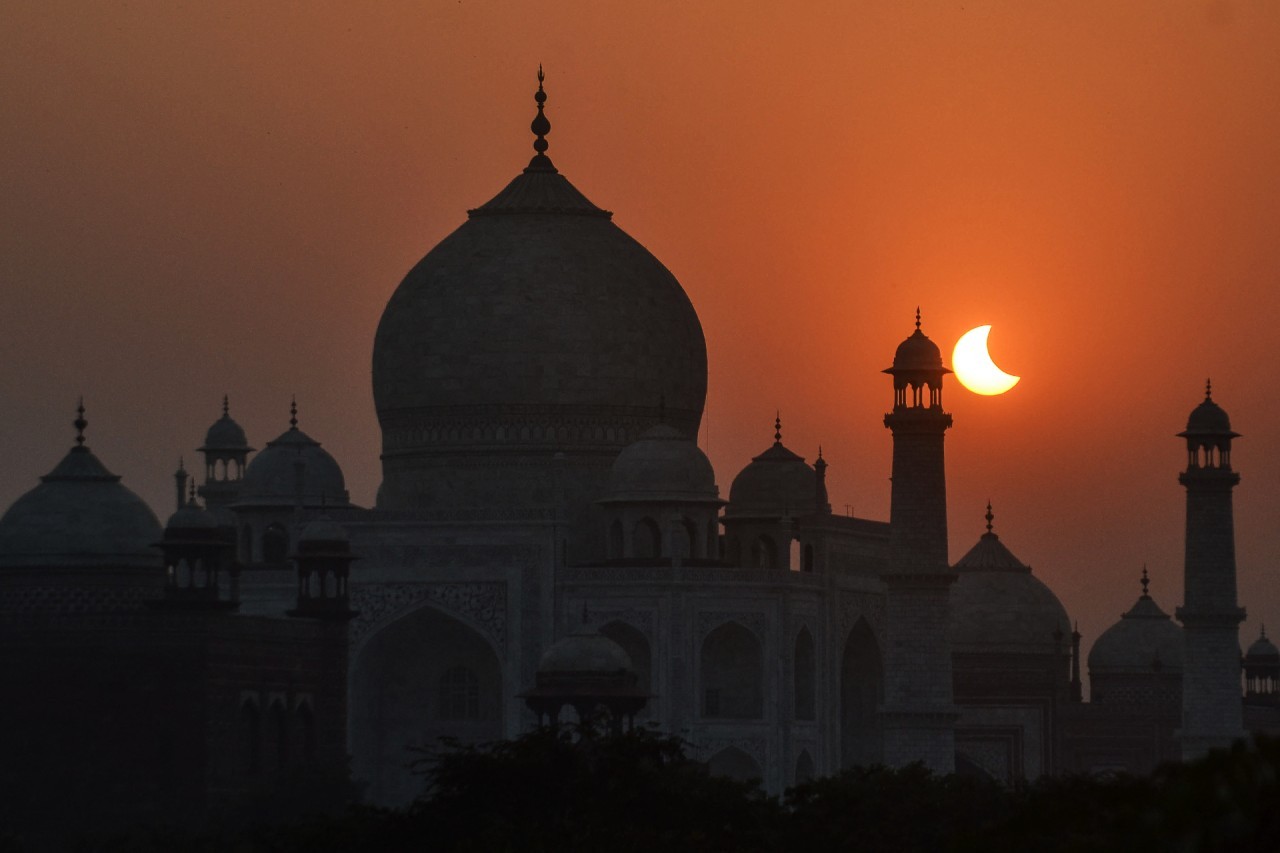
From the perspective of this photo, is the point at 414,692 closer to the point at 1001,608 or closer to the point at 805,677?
the point at 805,677

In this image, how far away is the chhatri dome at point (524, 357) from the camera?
4881cm

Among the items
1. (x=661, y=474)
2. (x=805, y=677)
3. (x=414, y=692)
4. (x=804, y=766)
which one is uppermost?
(x=661, y=474)

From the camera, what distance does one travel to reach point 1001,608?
5747 centimetres

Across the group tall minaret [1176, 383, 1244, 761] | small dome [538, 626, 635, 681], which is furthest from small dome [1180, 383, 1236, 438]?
small dome [538, 626, 635, 681]

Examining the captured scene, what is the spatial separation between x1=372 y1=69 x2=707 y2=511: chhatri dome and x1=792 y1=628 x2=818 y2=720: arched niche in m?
4.17

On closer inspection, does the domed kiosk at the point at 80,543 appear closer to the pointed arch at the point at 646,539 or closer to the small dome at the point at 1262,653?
the pointed arch at the point at 646,539

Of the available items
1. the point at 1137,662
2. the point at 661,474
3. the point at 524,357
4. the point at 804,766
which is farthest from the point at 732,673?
the point at 1137,662

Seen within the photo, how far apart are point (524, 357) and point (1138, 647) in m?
16.8

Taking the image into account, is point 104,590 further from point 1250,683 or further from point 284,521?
point 1250,683

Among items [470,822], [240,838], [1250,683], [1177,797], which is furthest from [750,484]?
[1177,797]

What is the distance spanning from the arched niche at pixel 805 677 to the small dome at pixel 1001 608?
964cm

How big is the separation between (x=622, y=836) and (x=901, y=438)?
17750 mm

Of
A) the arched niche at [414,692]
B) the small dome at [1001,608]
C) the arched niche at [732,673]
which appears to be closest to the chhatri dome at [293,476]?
the arched niche at [414,692]

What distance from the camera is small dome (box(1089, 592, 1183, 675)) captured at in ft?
196
